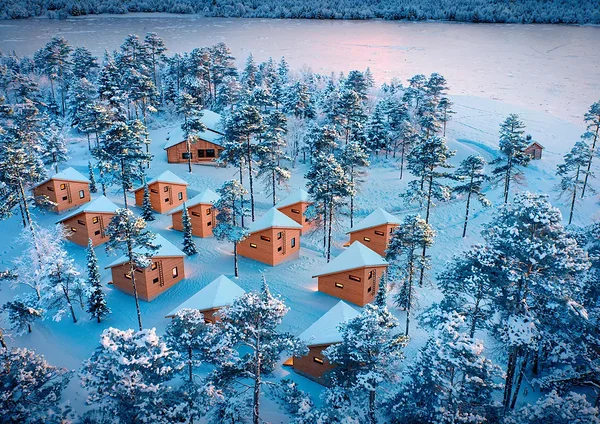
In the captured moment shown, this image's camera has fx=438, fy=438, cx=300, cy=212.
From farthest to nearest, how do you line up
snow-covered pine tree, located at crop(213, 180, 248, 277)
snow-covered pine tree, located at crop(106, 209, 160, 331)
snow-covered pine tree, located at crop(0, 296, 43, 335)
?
1. snow-covered pine tree, located at crop(213, 180, 248, 277)
2. snow-covered pine tree, located at crop(0, 296, 43, 335)
3. snow-covered pine tree, located at crop(106, 209, 160, 331)

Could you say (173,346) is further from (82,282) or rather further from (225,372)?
(82,282)

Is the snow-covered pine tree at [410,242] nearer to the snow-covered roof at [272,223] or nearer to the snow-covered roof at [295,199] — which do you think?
the snow-covered roof at [272,223]

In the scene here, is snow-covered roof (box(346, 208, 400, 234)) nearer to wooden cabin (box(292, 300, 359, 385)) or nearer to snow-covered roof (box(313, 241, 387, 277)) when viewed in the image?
snow-covered roof (box(313, 241, 387, 277))

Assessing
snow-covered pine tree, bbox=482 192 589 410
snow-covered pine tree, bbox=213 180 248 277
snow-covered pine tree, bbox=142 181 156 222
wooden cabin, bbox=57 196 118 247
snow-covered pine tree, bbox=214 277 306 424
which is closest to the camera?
snow-covered pine tree, bbox=482 192 589 410

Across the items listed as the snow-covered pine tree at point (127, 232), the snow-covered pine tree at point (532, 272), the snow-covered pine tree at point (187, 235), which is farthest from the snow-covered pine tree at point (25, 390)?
the snow-covered pine tree at point (532, 272)

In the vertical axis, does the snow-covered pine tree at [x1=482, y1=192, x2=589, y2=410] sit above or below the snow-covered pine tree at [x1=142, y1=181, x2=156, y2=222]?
above

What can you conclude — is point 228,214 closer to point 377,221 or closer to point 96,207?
point 96,207

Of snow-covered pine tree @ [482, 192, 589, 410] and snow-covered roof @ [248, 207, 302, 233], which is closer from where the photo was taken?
snow-covered pine tree @ [482, 192, 589, 410]

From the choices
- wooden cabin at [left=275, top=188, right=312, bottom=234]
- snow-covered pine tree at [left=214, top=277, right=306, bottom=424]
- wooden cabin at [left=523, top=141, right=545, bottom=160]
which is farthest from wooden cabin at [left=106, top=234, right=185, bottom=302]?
wooden cabin at [left=523, top=141, right=545, bottom=160]
